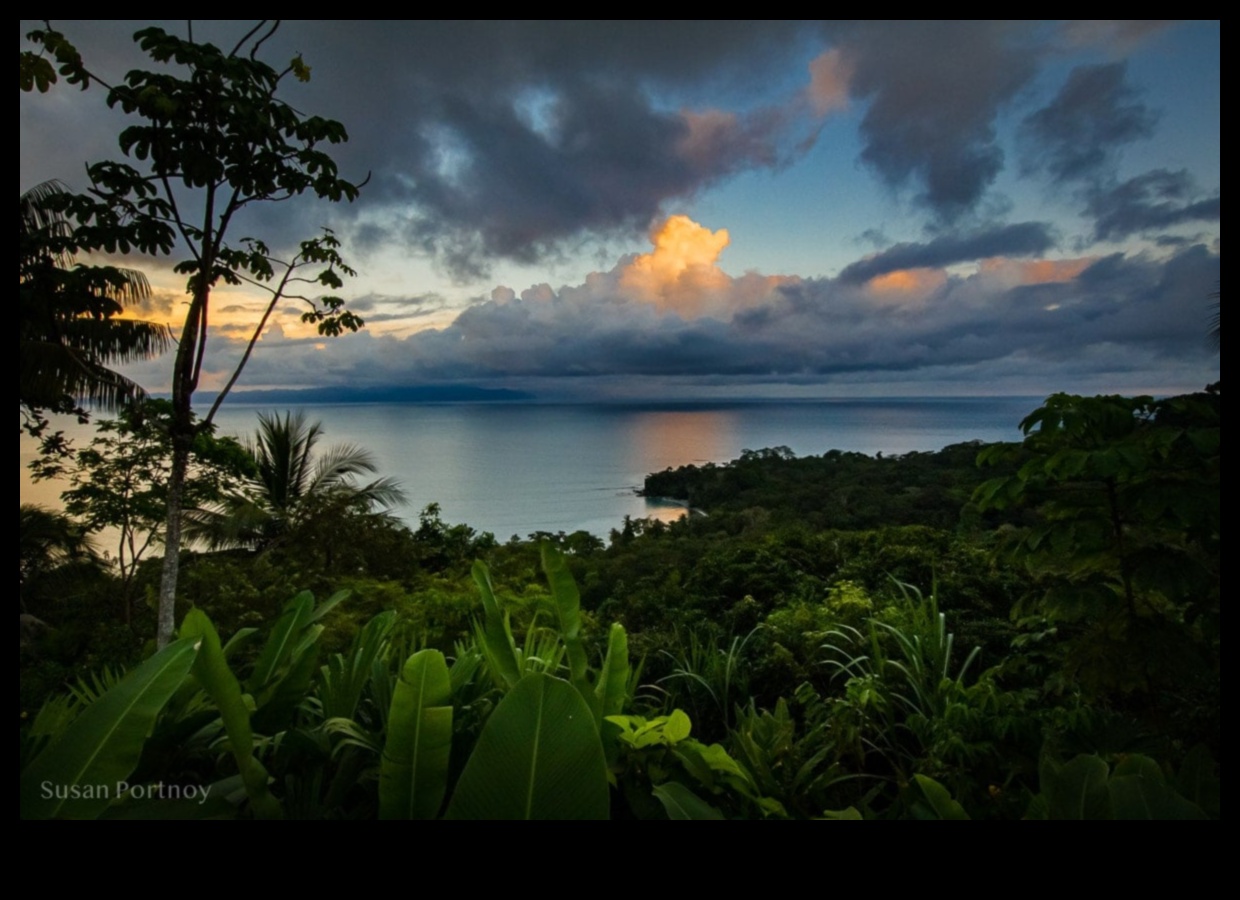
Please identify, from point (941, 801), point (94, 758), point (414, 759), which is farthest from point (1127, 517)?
point (94, 758)

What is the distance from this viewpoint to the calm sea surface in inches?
167

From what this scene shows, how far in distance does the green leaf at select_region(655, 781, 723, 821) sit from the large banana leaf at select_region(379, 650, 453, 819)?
0.38m

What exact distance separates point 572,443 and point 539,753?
153 inches

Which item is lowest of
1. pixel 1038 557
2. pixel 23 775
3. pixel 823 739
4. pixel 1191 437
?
pixel 823 739

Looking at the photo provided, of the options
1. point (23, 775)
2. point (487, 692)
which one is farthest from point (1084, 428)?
point (23, 775)

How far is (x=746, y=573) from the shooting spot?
142 inches

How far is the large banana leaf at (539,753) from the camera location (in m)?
1.00

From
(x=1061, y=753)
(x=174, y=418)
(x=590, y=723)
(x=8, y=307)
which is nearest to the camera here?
(x=590, y=723)

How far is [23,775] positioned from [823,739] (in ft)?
5.83

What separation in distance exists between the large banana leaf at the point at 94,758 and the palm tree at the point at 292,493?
3.75 metres

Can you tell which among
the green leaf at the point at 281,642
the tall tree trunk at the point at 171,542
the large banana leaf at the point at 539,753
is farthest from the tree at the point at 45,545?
the large banana leaf at the point at 539,753

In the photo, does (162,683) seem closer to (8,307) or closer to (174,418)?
(8,307)

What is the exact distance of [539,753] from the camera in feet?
3.30

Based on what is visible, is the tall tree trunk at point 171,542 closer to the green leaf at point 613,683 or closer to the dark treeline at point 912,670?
the dark treeline at point 912,670
